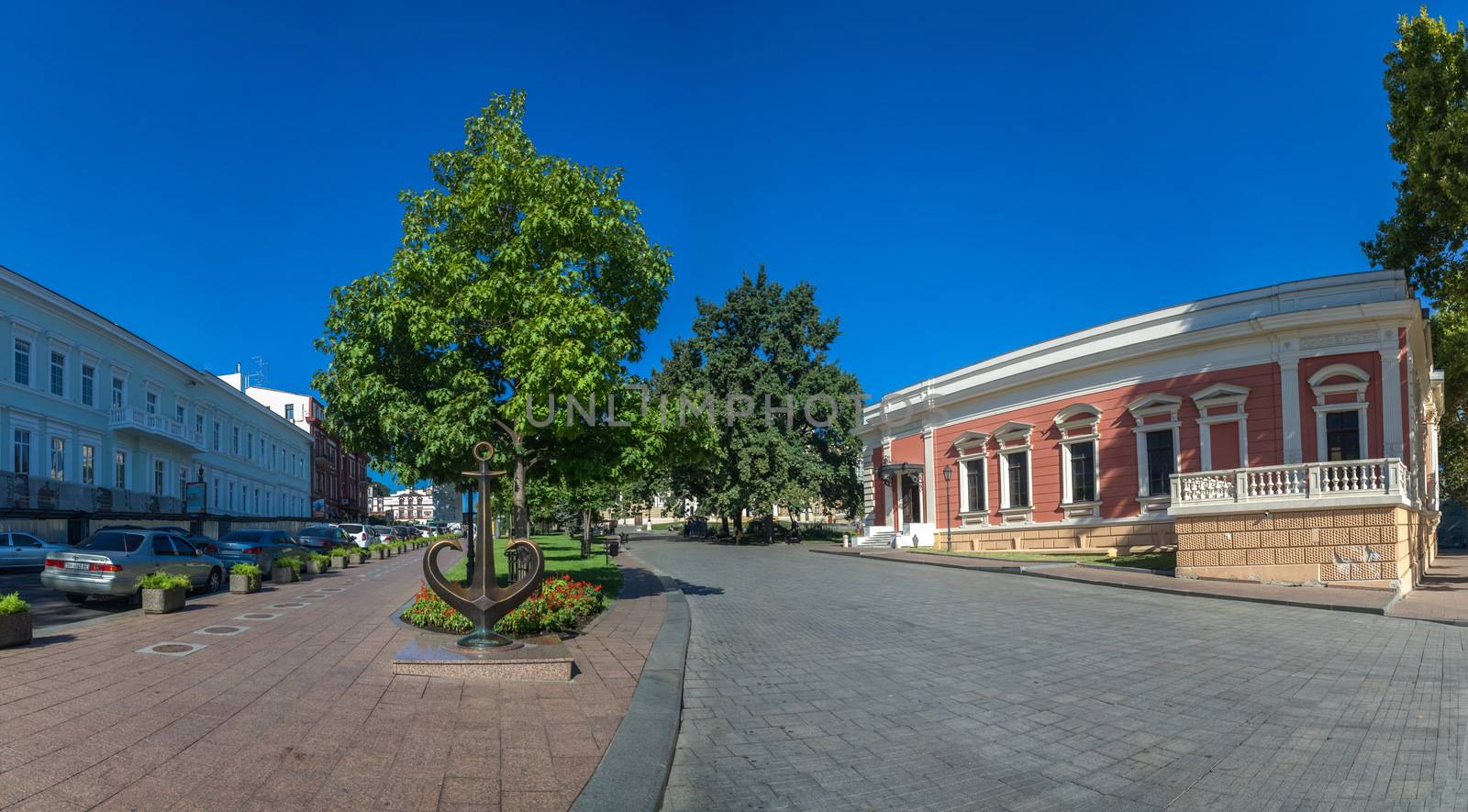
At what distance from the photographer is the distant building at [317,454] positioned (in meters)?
73.1

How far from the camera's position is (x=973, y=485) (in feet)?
112

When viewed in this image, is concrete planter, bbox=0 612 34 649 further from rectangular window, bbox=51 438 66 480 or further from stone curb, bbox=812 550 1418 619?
rectangular window, bbox=51 438 66 480

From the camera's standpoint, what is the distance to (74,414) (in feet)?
109

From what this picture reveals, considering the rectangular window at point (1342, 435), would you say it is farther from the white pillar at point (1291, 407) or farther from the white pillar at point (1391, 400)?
the white pillar at point (1291, 407)

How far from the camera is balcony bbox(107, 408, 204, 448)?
117 feet

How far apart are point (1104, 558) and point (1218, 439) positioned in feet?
16.2

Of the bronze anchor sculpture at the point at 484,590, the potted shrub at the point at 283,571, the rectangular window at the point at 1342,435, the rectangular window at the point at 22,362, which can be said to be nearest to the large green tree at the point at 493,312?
the bronze anchor sculpture at the point at 484,590

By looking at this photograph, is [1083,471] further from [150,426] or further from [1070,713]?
[150,426]

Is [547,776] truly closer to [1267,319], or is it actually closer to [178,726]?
[178,726]

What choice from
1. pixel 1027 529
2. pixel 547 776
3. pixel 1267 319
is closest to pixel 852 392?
pixel 1027 529

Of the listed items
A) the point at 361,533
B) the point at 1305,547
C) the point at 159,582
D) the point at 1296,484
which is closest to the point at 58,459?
the point at 361,533

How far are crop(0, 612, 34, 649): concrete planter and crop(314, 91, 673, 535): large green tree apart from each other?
14.4 feet

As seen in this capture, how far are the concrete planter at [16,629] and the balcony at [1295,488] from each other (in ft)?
68.2

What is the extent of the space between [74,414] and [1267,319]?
42.5 m
